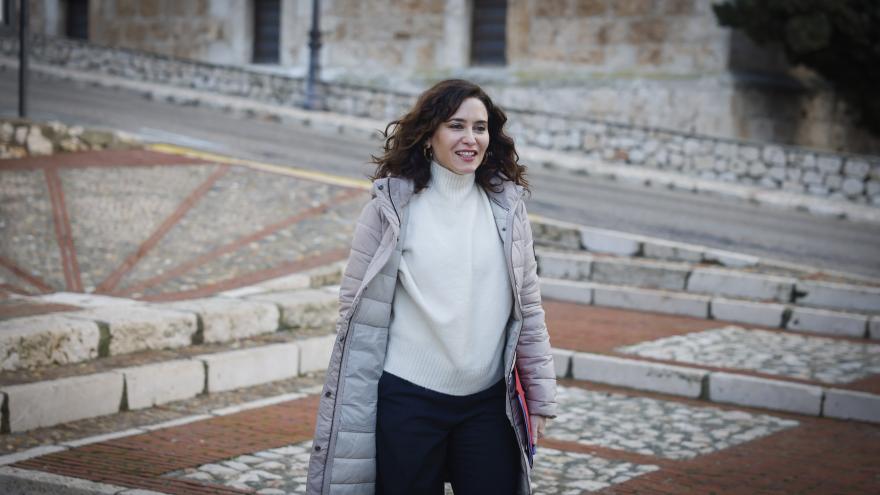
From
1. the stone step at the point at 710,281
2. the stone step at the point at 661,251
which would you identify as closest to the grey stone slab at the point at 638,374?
the stone step at the point at 710,281

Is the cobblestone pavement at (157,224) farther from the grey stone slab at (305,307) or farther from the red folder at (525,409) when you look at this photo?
the red folder at (525,409)

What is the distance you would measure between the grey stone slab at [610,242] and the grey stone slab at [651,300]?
4.49 feet

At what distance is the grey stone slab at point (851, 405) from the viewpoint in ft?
22.7

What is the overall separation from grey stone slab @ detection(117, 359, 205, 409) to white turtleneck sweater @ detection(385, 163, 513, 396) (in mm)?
3364

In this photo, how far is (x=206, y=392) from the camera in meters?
6.97

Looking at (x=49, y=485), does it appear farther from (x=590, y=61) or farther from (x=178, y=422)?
(x=590, y=61)

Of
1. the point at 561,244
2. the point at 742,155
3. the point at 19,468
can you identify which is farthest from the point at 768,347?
the point at 742,155

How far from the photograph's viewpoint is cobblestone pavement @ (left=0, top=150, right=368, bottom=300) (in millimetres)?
8945

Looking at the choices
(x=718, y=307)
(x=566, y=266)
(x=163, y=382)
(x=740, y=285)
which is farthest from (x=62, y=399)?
(x=740, y=285)

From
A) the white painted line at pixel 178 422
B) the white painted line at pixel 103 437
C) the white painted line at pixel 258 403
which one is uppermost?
the white painted line at pixel 103 437

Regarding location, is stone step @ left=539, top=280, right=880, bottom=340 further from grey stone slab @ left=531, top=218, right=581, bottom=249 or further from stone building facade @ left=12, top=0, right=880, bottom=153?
stone building facade @ left=12, top=0, right=880, bottom=153

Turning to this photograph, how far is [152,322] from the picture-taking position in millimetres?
7113

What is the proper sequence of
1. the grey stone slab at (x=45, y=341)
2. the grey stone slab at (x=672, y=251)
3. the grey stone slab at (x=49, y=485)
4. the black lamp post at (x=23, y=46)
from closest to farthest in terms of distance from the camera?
the grey stone slab at (x=49, y=485) → the grey stone slab at (x=45, y=341) → the grey stone slab at (x=672, y=251) → the black lamp post at (x=23, y=46)

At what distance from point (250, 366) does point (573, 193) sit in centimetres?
996
